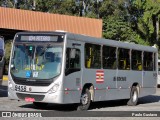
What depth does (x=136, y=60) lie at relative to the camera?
62.8ft

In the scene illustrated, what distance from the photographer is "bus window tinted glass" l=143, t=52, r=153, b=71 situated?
20.0 metres

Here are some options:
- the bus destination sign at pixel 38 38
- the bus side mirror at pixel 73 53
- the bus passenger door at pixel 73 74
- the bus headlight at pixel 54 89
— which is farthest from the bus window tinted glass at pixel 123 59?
the bus headlight at pixel 54 89

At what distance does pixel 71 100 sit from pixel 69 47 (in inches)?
69.6

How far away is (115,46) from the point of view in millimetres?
17266

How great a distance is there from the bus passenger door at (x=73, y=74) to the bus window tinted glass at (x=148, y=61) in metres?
6.04

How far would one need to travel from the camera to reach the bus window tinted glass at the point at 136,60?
18.9 meters

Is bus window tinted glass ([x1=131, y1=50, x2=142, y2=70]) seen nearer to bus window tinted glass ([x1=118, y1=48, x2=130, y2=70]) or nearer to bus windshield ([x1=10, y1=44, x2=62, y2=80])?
bus window tinted glass ([x1=118, y1=48, x2=130, y2=70])

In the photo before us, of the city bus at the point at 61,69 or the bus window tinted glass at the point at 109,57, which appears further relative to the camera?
the bus window tinted glass at the point at 109,57

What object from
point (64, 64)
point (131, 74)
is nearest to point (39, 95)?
point (64, 64)

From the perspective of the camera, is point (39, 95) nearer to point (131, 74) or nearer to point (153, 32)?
point (131, 74)

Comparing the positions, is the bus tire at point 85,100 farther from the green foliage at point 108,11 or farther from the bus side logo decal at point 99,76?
the green foliage at point 108,11

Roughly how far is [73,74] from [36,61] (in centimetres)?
131

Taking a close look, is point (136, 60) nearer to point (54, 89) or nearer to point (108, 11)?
point (54, 89)

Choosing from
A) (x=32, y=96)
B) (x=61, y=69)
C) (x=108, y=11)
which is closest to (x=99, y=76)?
(x=61, y=69)
